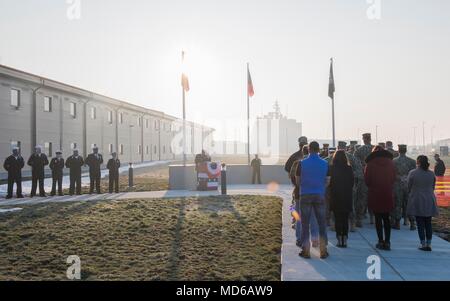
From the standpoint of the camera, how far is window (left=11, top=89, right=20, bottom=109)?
30.1 m

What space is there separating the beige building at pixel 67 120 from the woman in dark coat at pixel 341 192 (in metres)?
27.0

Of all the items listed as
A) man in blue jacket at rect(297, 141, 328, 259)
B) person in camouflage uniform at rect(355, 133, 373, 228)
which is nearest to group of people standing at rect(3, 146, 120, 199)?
person in camouflage uniform at rect(355, 133, 373, 228)

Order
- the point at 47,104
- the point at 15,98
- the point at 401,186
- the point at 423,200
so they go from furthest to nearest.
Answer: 1. the point at 47,104
2. the point at 15,98
3. the point at 401,186
4. the point at 423,200

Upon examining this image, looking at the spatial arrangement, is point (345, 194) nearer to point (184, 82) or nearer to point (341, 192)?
point (341, 192)

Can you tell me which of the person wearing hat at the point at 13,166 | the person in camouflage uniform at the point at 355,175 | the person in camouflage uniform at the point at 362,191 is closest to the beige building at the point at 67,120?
the person wearing hat at the point at 13,166

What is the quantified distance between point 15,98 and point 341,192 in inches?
1149

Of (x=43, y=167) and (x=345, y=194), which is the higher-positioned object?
(x=43, y=167)

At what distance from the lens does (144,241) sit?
333 inches

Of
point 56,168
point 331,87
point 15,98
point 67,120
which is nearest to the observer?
point 56,168

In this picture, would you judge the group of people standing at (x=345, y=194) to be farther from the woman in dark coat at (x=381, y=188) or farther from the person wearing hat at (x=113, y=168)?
the person wearing hat at (x=113, y=168)

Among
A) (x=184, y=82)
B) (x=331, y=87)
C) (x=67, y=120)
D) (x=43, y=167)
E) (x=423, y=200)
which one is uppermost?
(x=184, y=82)

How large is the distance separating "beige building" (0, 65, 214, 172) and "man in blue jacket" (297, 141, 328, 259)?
88.9 feet

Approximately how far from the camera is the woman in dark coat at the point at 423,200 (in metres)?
7.71

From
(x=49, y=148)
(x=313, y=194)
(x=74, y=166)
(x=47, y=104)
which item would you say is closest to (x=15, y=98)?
(x=47, y=104)
